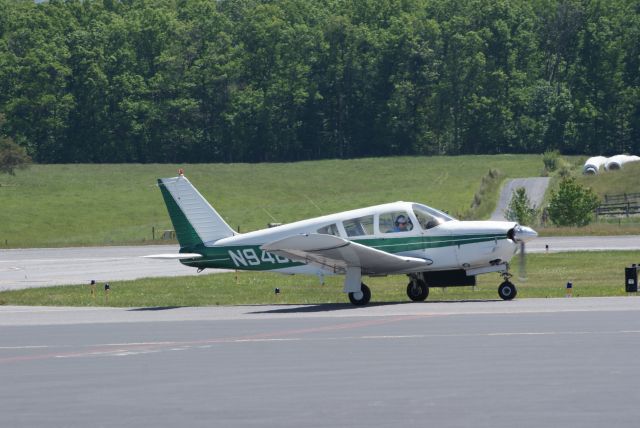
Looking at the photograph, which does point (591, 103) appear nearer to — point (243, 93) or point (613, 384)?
point (243, 93)

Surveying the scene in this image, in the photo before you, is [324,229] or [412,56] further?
[412,56]

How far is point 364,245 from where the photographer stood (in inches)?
1120

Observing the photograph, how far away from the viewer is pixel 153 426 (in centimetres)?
1277

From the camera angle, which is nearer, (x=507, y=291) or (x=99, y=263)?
(x=507, y=291)

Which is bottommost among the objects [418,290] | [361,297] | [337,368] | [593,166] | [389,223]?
[337,368]

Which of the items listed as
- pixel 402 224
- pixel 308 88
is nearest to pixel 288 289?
pixel 402 224

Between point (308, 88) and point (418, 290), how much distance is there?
10420cm

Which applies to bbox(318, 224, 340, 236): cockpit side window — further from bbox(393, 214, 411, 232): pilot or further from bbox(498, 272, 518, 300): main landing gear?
bbox(498, 272, 518, 300): main landing gear

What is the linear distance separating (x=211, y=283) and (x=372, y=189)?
217ft

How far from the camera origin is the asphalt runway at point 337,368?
13156 millimetres

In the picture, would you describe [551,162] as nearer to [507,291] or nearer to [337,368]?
[507,291]

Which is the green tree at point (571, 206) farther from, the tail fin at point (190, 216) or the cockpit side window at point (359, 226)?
the tail fin at point (190, 216)

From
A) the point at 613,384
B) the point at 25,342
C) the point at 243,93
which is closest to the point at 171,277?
the point at 25,342

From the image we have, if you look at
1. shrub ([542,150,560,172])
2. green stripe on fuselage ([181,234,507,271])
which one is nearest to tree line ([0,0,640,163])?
shrub ([542,150,560,172])
